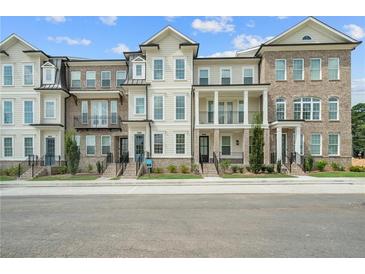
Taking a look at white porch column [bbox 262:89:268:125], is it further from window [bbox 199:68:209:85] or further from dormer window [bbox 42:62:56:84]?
dormer window [bbox 42:62:56:84]

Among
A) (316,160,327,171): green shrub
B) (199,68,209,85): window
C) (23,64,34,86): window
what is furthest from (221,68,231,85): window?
(23,64,34,86): window

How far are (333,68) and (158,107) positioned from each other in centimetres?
1652

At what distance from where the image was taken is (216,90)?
23.9 metres

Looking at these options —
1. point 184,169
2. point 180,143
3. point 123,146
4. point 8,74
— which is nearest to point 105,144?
point 123,146

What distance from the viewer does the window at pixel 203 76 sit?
26188 mm

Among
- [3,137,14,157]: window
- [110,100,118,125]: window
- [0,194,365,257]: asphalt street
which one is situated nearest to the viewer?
[0,194,365,257]: asphalt street

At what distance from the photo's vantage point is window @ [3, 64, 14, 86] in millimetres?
25891

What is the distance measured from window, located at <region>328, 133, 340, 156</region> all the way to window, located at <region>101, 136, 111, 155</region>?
20935mm

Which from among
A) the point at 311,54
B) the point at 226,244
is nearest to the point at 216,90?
the point at 311,54

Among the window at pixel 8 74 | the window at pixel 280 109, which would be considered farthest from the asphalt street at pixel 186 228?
the window at pixel 8 74

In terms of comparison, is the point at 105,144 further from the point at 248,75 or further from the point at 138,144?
the point at 248,75

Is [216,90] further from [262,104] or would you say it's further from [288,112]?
[288,112]

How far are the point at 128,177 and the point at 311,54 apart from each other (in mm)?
19764

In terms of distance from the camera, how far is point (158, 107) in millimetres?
24953
